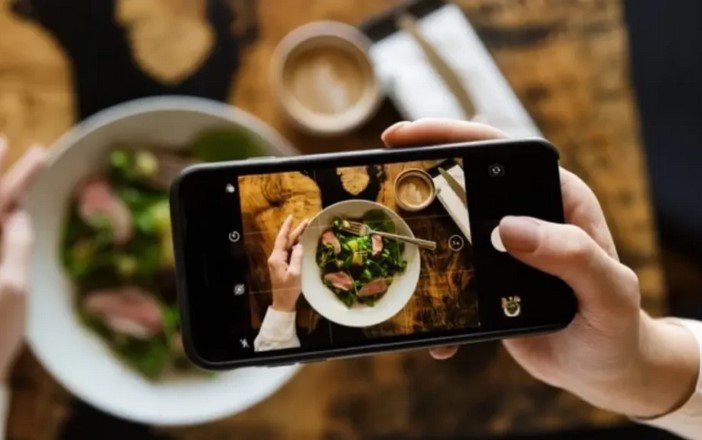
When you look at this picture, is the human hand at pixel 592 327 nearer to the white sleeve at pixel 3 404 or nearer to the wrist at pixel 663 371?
the wrist at pixel 663 371

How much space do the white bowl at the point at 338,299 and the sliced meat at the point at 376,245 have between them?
0.02m

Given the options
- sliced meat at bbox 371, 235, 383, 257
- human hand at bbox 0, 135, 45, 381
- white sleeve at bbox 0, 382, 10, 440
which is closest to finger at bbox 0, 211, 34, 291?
human hand at bbox 0, 135, 45, 381

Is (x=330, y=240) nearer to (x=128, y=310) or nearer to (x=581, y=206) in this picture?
(x=581, y=206)

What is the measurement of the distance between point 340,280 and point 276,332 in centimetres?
6

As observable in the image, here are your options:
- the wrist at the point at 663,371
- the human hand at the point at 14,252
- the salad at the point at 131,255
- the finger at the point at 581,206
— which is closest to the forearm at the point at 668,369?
the wrist at the point at 663,371

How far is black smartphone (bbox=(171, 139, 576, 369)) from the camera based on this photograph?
1.90 feet

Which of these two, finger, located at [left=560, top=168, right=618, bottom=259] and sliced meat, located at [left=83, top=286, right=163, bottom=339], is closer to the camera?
finger, located at [left=560, top=168, right=618, bottom=259]

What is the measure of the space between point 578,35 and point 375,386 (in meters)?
0.42

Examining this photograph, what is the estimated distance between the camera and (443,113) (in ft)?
2.65

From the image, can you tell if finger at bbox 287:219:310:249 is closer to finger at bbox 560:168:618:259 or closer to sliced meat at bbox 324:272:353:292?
sliced meat at bbox 324:272:353:292

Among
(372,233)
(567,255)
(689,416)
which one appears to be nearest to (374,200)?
(372,233)

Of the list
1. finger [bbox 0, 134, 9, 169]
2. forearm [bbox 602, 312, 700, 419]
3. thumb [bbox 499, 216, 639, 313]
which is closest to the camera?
thumb [bbox 499, 216, 639, 313]

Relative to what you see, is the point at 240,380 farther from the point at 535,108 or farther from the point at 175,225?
the point at 535,108

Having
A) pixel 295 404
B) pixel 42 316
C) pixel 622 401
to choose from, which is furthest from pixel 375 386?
pixel 42 316
